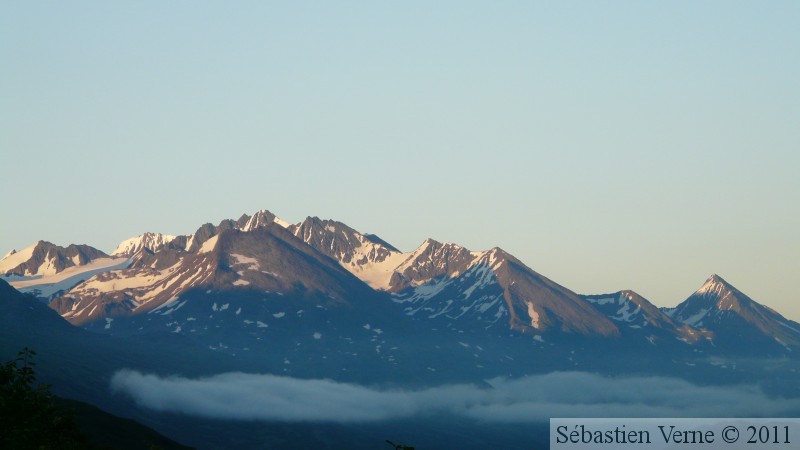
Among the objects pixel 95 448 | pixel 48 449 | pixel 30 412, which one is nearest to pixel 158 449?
pixel 48 449

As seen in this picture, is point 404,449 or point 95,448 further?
point 95,448

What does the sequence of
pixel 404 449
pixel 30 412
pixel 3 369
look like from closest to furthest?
pixel 404 449, pixel 30 412, pixel 3 369

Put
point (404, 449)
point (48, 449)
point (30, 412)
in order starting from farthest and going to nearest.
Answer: point (30, 412) < point (48, 449) < point (404, 449)

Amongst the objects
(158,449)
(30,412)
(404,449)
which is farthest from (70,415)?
(404,449)

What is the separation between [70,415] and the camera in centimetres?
14875

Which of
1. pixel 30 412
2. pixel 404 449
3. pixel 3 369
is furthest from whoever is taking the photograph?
pixel 3 369

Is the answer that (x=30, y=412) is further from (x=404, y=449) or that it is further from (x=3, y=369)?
(x=404, y=449)

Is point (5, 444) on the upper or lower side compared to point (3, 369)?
lower

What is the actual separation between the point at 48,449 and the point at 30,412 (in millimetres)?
18227

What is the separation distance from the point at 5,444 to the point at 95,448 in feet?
113

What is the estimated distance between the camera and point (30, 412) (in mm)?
143375

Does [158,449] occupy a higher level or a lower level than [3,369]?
lower

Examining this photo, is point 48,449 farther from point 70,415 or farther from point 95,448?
point 95,448

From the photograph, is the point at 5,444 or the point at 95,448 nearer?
the point at 5,444
